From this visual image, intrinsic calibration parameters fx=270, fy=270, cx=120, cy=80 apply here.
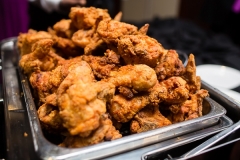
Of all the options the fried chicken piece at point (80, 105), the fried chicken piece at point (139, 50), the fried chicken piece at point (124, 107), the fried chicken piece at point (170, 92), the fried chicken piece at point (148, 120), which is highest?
the fried chicken piece at point (139, 50)

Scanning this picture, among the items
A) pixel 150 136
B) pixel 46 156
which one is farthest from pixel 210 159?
pixel 46 156

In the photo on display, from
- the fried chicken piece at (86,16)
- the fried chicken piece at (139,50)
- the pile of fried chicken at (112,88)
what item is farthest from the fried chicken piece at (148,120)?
the fried chicken piece at (86,16)

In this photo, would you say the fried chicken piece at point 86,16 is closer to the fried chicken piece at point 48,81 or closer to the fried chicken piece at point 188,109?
the fried chicken piece at point 48,81

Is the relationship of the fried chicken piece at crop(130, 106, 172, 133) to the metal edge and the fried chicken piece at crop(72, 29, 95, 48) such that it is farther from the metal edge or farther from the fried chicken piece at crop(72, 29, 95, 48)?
the fried chicken piece at crop(72, 29, 95, 48)

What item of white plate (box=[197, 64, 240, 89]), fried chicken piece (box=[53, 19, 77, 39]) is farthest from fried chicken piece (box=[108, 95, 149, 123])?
white plate (box=[197, 64, 240, 89])

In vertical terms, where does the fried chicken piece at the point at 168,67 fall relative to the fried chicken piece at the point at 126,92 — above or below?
above

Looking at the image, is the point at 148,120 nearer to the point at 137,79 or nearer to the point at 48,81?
the point at 137,79

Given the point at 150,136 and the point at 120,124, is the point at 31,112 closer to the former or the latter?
the point at 120,124
